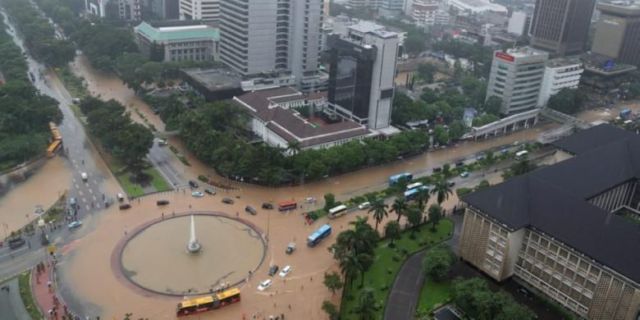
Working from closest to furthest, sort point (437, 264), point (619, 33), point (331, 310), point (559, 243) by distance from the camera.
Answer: point (331, 310), point (559, 243), point (437, 264), point (619, 33)

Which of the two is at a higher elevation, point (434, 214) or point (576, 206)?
point (576, 206)

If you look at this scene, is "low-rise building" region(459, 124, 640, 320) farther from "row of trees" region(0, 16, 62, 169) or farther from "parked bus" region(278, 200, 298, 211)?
"row of trees" region(0, 16, 62, 169)

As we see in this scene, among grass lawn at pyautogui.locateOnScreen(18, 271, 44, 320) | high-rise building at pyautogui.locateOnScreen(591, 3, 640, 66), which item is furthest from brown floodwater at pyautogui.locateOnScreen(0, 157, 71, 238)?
high-rise building at pyautogui.locateOnScreen(591, 3, 640, 66)

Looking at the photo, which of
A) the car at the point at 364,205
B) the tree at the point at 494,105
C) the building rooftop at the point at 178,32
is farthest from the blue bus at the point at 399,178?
the building rooftop at the point at 178,32

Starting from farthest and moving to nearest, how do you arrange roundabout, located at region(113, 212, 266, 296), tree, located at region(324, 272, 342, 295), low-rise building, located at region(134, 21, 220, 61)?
low-rise building, located at region(134, 21, 220, 61) → roundabout, located at region(113, 212, 266, 296) → tree, located at region(324, 272, 342, 295)

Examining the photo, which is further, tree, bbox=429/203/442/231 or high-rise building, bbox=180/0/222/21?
high-rise building, bbox=180/0/222/21

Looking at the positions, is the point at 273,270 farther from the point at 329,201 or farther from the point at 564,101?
the point at 564,101

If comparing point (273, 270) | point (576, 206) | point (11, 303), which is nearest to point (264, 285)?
point (273, 270)
